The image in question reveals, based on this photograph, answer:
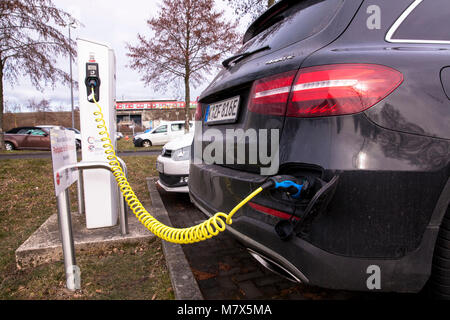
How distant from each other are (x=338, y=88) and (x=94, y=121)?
2.46m

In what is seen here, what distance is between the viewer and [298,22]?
1.65m

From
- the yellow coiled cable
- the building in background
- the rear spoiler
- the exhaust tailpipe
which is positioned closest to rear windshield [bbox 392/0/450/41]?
the rear spoiler

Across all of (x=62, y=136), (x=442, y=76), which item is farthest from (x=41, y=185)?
(x=442, y=76)

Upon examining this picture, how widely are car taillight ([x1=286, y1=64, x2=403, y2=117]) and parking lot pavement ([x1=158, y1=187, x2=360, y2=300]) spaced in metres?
0.93

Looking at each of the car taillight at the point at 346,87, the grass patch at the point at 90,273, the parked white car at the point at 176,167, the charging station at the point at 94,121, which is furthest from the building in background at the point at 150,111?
the car taillight at the point at 346,87

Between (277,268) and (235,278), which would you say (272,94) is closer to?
(277,268)

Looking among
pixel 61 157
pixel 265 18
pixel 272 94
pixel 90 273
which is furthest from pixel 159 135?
pixel 272 94

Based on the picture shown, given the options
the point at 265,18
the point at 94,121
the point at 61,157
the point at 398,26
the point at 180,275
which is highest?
the point at 265,18

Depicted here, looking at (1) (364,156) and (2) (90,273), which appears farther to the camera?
(2) (90,273)

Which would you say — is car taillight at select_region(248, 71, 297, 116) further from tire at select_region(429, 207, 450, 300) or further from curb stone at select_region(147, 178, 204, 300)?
curb stone at select_region(147, 178, 204, 300)

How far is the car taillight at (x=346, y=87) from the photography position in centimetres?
118

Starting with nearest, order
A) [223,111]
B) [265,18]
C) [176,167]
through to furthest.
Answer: [223,111]
[265,18]
[176,167]

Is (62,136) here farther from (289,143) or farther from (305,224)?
(305,224)

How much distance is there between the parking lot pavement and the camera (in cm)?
200
